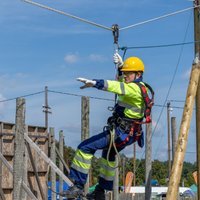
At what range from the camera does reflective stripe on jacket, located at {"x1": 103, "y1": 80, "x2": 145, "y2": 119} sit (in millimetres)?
8031

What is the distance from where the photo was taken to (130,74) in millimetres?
8742

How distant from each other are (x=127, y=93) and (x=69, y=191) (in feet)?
4.58

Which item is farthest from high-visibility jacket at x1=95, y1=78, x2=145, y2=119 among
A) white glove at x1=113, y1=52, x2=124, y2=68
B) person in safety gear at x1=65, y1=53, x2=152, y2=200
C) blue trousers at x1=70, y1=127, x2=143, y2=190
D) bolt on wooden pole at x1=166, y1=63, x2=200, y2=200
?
bolt on wooden pole at x1=166, y1=63, x2=200, y2=200

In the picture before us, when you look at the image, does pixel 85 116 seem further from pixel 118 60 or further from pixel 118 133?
pixel 118 133

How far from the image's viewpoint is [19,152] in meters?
10.1

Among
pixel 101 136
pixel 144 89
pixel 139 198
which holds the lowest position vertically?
pixel 139 198

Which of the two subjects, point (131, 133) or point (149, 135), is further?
point (149, 135)

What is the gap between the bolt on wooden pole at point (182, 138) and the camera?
27.3 feet

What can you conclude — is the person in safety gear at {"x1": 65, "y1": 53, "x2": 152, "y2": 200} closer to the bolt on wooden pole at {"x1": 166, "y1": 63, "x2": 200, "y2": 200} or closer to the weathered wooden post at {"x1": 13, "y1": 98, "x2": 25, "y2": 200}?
the bolt on wooden pole at {"x1": 166, "y1": 63, "x2": 200, "y2": 200}

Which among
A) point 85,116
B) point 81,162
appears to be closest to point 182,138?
point 81,162

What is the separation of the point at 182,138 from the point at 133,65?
112 centimetres

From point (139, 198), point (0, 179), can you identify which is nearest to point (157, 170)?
point (139, 198)

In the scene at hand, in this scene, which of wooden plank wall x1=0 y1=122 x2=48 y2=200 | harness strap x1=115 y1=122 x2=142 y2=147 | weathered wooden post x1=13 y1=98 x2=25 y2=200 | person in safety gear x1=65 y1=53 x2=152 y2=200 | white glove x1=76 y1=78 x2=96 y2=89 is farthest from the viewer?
wooden plank wall x1=0 y1=122 x2=48 y2=200

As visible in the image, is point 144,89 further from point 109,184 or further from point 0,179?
point 0,179
